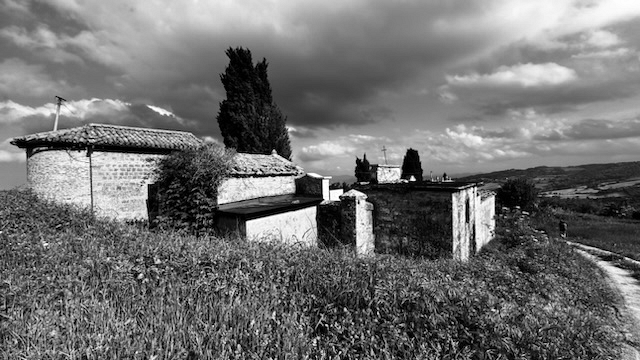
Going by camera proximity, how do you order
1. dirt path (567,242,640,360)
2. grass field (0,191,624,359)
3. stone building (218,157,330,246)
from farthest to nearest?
stone building (218,157,330,246), dirt path (567,242,640,360), grass field (0,191,624,359)

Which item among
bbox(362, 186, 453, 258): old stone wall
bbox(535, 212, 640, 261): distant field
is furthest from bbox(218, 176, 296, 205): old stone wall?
bbox(535, 212, 640, 261): distant field

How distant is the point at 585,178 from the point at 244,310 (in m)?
97.8

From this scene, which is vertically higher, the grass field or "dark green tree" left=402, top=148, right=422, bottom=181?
"dark green tree" left=402, top=148, right=422, bottom=181

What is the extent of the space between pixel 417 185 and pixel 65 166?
13043 mm

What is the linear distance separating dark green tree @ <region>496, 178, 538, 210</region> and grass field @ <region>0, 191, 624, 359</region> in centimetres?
3082

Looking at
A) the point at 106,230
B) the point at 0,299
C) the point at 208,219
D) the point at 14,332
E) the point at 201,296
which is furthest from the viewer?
the point at 208,219

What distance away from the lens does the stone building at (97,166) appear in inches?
415

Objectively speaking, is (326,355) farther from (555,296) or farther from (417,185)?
(417,185)

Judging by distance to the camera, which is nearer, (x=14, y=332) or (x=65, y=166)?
(x=14, y=332)

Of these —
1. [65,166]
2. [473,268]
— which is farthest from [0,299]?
[65,166]

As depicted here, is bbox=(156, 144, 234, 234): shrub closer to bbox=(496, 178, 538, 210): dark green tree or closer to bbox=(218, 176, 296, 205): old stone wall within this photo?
bbox=(218, 176, 296, 205): old stone wall

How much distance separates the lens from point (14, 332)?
96.7 inches

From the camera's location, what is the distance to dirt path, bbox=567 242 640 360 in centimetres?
620

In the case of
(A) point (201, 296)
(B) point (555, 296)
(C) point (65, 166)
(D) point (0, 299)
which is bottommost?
(B) point (555, 296)
